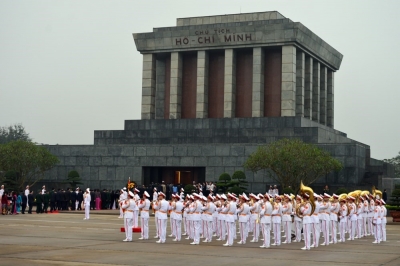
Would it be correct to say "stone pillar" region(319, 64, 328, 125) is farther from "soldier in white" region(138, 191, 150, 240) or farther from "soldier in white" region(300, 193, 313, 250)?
"soldier in white" region(300, 193, 313, 250)

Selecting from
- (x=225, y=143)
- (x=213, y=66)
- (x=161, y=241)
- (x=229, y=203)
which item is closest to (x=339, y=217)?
(x=229, y=203)

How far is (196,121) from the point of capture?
55.4m

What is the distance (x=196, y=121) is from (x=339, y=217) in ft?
95.9

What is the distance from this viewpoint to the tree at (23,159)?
50625 millimetres

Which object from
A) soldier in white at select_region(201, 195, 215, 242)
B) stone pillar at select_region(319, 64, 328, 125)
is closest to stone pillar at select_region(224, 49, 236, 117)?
stone pillar at select_region(319, 64, 328, 125)

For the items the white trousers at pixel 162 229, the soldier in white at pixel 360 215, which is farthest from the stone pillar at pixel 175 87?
the white trousers at pixel 162 229

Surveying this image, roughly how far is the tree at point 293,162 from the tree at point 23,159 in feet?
51.6

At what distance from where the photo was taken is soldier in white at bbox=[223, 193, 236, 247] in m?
24.4

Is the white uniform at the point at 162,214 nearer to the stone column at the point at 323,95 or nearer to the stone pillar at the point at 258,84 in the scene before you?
the stone pillar at the point at 258,84

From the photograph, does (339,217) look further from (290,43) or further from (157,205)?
(290,43)

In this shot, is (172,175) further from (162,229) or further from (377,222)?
(377,222)

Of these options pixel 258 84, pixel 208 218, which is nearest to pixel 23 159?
pixel 258 84

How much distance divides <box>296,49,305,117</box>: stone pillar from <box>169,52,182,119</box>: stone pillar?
1006 centimetres

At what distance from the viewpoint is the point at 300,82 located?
57406mm
